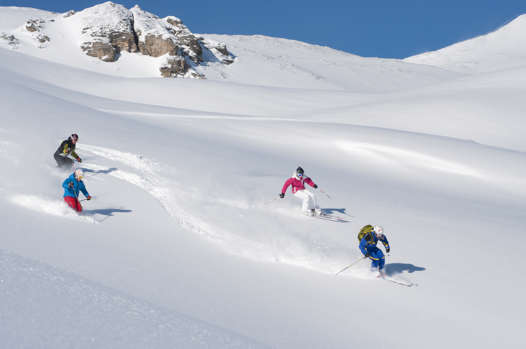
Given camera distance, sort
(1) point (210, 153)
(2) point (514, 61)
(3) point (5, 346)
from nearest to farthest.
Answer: (3) point (5, 346)
(1) point (210, 153)
(2) point (514, 61)

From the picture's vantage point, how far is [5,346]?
7.21 feet

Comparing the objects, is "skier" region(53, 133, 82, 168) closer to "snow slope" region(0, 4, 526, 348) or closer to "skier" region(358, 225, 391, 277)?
"snow slope" region(0, 4, 526, 348)

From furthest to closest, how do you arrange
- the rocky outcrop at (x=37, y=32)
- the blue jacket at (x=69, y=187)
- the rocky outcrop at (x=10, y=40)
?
the rocky outcrop at (x=37, y=32) → the rocky outcrop at (x=10, y=40) → the blue jacket at (x=69, y=187)

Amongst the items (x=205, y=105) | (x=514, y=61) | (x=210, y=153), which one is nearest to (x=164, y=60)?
(x=205, y=105)

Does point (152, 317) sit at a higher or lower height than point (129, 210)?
lower

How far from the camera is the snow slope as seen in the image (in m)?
3.20

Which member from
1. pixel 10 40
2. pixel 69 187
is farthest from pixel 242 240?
pixel 10 40

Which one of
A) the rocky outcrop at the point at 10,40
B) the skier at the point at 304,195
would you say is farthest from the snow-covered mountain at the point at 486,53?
the skier at the point at 304,195

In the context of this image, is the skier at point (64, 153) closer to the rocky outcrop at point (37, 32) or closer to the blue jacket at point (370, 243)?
the blue jacket at point (370, 243)

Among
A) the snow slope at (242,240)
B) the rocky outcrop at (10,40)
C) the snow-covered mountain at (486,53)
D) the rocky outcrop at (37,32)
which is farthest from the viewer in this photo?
the snow-covered mountain at (486,53)

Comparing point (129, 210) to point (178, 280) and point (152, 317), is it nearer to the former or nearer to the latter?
point (178, 280)

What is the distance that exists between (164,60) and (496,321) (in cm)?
6068

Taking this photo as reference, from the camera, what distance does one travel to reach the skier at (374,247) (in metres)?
7.06

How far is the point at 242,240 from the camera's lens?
25.4ft
